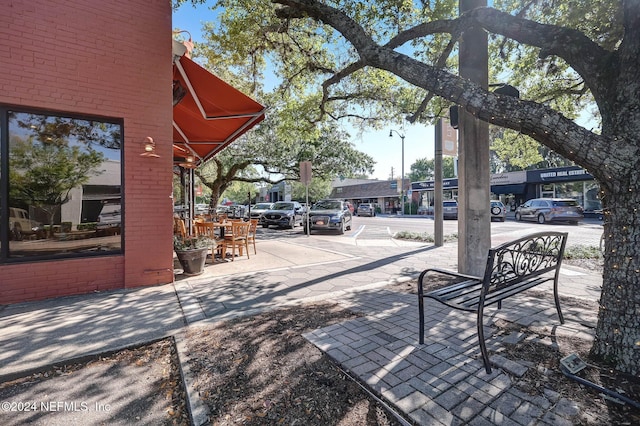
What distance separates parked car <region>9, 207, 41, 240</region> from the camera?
163 inches

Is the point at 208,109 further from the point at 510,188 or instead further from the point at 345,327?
the point at 510,188

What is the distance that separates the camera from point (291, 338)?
3.14 metres

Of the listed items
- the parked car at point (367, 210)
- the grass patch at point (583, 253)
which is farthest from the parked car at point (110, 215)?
the parked car at point (367, 210)

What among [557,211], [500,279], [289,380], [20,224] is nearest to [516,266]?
[500,279]

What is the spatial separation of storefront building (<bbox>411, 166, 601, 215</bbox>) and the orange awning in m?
25.1

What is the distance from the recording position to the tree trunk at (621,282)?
226 centimetres

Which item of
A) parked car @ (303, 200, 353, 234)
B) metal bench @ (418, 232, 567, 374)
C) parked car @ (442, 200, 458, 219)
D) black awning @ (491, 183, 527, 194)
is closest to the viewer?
metal bench @ (418, 232, 567, 374)

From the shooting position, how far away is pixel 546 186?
2673 centimetres

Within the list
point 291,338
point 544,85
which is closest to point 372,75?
point 544,85

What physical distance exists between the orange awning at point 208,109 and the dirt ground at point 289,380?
398 cm

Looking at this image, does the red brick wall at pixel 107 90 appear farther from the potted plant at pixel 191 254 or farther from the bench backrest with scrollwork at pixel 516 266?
the bench backrest with scrollwork at pixel 516 266

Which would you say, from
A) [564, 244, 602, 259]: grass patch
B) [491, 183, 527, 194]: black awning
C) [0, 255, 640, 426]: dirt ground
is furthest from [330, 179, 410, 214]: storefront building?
[0, 255, 640, 426]: dirt ground

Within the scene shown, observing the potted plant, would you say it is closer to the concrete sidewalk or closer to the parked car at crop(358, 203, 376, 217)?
the concrete sidewalk

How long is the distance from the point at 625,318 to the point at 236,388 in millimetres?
3104
